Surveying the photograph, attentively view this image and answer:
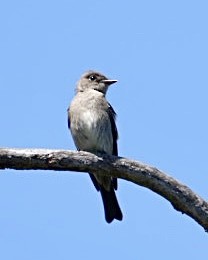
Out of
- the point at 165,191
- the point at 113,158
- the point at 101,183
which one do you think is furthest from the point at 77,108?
the point at 165,191

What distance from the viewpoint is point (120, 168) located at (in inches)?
265

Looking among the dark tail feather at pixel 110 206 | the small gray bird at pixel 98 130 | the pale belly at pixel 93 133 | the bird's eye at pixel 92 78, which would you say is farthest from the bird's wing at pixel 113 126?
the bird's eye at pixel 92 78

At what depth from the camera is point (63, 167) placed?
21.5 ft

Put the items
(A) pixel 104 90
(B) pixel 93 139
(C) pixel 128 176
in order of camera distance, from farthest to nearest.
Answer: (A) pixel 104 90 < (B) pixel 93 139 < (C) pixel 128 176

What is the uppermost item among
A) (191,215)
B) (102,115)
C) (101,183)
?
(102,115)

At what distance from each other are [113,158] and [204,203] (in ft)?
3.55

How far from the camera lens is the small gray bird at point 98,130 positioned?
30.3ft

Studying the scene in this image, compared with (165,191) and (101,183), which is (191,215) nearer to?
(165,191)

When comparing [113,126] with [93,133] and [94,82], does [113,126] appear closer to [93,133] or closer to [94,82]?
[93,133]

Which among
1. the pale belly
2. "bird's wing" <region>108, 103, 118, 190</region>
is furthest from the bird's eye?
the pale belly

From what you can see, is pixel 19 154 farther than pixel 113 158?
No

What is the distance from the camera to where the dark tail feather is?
9.28 metres

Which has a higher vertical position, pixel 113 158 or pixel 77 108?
pixel 77 108

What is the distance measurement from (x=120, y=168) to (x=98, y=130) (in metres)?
2.58
